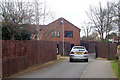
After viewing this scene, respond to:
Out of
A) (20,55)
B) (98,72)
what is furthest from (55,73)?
(98,72)

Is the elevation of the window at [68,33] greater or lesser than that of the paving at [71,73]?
greater

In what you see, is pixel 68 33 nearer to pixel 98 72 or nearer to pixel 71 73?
pixel 98 72

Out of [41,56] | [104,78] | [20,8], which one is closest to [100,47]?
[41,56]

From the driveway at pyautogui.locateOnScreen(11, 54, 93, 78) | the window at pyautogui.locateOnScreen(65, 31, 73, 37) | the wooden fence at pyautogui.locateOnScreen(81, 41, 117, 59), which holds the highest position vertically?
the window at pyautogui.locateOnScreen(65, 31, 73, 37)

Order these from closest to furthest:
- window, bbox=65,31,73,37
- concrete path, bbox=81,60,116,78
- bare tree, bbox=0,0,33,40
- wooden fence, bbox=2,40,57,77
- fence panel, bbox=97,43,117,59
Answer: wooden fence, bbox=2,40,57,77
concrete path, bbox=81,60,116,78
bare tree, bbox=0,0,33,40
fence panel, bbox=97,43,117,59
window, bbox=65,31,73,37

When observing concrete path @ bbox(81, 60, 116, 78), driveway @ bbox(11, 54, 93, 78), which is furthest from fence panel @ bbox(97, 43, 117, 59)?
driveway @ bbox(11, 54, 93, 78)

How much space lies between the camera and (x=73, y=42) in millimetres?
41000

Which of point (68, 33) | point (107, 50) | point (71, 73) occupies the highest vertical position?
point (68, 33)

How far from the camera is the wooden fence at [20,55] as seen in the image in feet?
30.3

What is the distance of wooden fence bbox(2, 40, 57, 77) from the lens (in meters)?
9.23

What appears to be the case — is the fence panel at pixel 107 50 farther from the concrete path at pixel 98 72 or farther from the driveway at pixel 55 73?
the driveway at pixel 55 73

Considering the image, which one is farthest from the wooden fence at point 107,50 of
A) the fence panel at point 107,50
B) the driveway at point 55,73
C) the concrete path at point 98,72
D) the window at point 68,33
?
the window at point 68,33

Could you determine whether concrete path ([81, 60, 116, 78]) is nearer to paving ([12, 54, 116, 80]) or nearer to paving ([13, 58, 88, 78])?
paving ([12, 54, 116, 80])

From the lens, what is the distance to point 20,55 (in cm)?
1080
